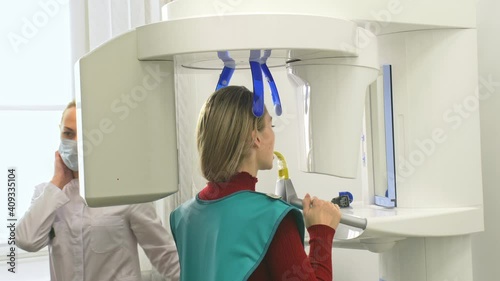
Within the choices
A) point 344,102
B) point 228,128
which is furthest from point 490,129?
point 228,128

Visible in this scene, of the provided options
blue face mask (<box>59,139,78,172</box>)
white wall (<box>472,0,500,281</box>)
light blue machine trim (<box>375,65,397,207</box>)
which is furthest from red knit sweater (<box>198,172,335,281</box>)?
blue face mask (<box>59,139,78,172</box>)

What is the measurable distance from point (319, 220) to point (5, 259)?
163cm

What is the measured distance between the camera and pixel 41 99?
239 centimetres

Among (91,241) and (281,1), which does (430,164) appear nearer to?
(281,1)

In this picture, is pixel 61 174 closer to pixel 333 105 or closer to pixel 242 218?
pixel 242 218

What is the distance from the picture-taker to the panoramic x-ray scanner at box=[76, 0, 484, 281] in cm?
102

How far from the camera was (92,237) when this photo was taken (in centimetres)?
183

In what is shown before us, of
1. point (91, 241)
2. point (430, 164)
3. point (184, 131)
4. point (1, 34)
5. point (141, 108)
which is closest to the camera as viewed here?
point (141, 108)

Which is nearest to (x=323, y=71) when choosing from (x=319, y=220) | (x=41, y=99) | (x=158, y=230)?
(x=319, y=220)

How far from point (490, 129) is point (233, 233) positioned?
0.88 m

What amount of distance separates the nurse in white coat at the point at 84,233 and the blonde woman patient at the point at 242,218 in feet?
2.07

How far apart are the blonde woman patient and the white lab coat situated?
629 mm

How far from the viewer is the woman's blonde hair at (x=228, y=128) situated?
3.79ft

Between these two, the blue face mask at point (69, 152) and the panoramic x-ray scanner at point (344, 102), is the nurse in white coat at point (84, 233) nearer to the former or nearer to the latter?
the blue face mask at point (69, 152)
